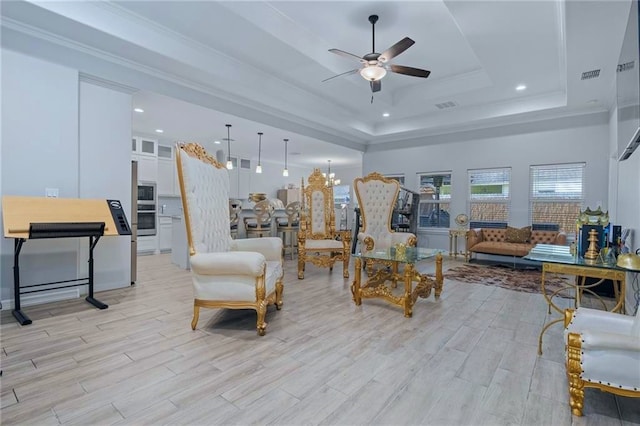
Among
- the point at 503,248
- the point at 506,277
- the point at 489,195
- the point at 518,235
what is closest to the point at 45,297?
the point at 506,277

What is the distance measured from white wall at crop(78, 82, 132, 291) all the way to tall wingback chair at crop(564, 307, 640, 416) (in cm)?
461

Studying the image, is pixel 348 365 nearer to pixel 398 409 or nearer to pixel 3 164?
pixel 398 409

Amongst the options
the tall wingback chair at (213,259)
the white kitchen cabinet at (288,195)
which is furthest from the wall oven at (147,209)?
the tall wingback chair at (213,259)

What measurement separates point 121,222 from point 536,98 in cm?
706

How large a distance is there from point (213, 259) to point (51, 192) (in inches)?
90.3

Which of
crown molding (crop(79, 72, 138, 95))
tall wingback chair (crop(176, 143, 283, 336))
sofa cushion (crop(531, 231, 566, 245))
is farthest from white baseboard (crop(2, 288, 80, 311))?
sofa cushion (crop(531, 231, 566, 245))

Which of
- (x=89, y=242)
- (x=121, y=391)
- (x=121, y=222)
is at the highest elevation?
(x=121, y=222)

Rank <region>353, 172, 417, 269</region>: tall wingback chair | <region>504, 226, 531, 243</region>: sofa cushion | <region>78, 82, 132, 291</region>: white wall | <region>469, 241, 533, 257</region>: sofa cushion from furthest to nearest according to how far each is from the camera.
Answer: <region>504, 226, 531, 243</region>: sofa cushion → <region>469, 241, 533, 257</region>: sofa cushion → <region>353, 172, 417, 269</region>: tall wingback chair → <region>78, 82, 132, 291</region>: white wall

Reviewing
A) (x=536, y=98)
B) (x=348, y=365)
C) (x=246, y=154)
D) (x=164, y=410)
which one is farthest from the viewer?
(x=246, y=154)

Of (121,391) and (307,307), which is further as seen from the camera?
(307,307)

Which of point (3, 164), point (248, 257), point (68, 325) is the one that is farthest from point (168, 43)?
point (68, 325)

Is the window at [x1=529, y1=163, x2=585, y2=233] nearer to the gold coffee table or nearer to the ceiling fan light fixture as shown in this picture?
the gold coffee table

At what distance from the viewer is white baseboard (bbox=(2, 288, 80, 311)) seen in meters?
3.17

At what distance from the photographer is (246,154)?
9.34m
